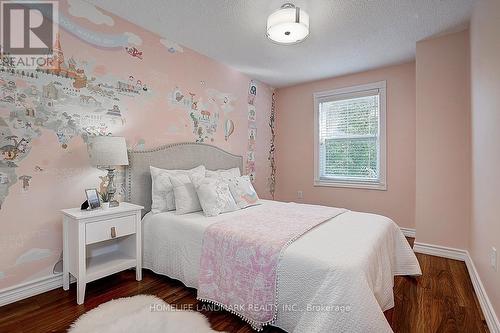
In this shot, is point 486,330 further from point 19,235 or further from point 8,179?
point 8,179

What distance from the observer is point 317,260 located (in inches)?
56.4

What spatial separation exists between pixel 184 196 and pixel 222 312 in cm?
108

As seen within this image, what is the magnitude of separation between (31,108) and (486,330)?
3523mm

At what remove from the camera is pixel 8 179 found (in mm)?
1868

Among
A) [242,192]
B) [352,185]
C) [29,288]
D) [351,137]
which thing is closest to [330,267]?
[242,192]

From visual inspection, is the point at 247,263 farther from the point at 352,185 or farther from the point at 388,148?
the point at 388,148

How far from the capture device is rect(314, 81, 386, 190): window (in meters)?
3.77

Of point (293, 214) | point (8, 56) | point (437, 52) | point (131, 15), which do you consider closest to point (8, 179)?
point (8, 56)

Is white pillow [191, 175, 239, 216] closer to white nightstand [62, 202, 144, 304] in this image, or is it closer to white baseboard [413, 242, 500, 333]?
white nightstand [62, 202, 144, 304]

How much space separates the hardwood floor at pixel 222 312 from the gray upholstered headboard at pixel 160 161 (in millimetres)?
767

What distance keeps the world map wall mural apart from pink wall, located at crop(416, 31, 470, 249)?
2812 millimetres

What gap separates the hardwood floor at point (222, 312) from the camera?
1.64 metres

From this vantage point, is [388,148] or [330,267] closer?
[330,267]

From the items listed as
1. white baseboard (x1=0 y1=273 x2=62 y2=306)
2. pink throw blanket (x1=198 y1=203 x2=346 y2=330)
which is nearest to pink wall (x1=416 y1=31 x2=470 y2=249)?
pink throw blanket (x1=198 y1=203 x2=346 y2=330)
